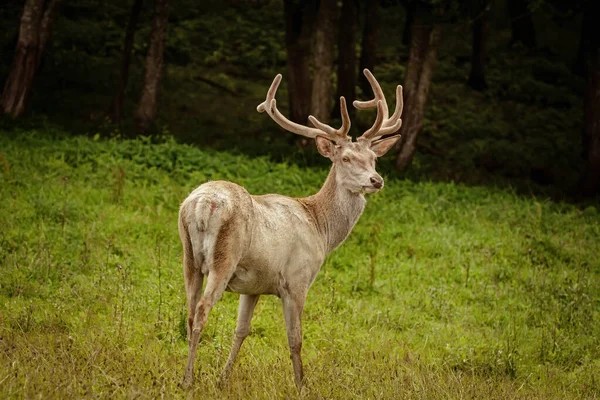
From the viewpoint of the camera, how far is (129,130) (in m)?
17.8

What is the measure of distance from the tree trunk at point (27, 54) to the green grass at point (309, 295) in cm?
238

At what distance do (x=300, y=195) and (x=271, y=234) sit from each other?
23.3 feet

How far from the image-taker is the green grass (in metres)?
6.80

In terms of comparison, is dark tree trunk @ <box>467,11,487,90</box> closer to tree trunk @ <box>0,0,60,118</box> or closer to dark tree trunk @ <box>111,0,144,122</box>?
dark tree trunk @ <box>111,0,144,122</box>

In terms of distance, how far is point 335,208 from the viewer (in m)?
7.77

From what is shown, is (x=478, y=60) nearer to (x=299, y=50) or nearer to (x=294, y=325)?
(x=299, y=50)

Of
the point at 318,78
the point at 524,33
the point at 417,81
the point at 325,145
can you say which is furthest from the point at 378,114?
the point at 524,33

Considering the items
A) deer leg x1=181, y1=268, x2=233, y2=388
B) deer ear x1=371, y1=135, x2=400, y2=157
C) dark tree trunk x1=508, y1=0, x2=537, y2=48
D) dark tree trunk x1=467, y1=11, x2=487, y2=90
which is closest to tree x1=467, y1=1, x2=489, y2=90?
dark tree trunk x1=467, y1=11, x2=487, y2=90

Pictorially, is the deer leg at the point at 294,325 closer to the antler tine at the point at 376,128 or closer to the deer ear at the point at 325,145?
the deer ear at the point at 325,145

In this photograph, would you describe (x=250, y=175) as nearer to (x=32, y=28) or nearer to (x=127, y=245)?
(x=127, y=245)

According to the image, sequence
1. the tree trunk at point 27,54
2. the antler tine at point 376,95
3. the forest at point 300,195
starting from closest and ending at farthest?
1. the forest at point 300,195
2. the antler tine at point 376,95
3. the tree trunk at point 27,54

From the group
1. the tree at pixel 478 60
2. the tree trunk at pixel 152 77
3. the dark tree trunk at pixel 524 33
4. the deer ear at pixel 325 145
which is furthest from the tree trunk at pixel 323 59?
the dark tree trunk at pixel 524 33

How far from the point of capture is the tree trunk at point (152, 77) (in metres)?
17.4

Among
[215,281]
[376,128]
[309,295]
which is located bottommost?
[309,295]
